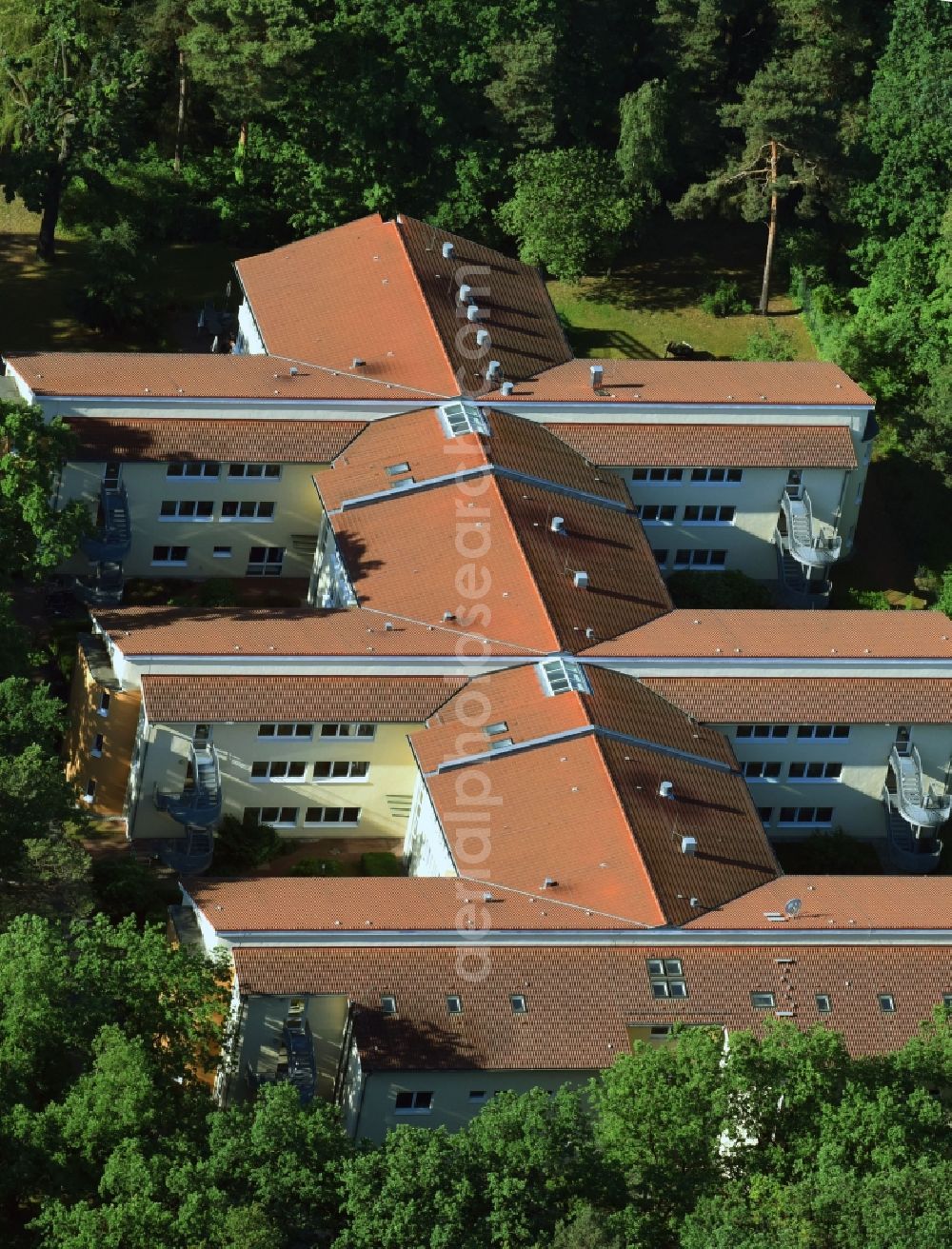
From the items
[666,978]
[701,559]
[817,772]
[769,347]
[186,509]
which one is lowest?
[817,772]

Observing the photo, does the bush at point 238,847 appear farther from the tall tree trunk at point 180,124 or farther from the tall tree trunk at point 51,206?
the tall tree trunk at point 180,124

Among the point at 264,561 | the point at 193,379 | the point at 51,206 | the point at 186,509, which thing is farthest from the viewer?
the point at 51,206

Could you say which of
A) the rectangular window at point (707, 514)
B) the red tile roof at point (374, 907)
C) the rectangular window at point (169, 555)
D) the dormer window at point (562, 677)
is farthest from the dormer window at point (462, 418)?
the red tile roof at point (374, 907)

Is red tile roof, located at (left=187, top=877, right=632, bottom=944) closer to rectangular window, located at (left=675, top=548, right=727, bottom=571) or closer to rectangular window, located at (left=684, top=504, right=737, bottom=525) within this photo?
rectangular window, located at (left=675, top=548, right=727, bottom=571)

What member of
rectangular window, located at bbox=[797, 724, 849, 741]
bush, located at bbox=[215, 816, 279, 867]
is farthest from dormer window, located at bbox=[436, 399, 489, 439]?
bush, located at bbox=[215, 816, 279, 867]

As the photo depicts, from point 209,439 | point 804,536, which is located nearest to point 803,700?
point 804,536

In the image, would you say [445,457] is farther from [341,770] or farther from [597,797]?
[597,797]

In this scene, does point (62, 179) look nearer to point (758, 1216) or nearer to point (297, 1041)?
point (297, 1041)
